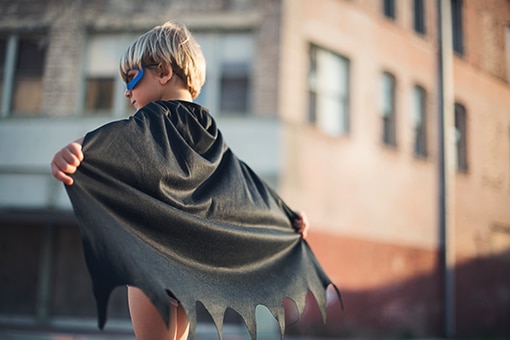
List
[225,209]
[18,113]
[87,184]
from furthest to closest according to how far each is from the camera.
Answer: [18,113] < [225,209] < [87,184]

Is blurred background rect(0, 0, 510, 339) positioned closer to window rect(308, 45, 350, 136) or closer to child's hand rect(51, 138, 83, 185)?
window rect(308, 45, 350, 136)

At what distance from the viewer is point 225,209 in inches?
90.2

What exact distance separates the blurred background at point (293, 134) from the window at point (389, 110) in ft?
0.14

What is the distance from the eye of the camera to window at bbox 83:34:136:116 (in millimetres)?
12570

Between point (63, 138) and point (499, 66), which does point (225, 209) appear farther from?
point (499, 66)

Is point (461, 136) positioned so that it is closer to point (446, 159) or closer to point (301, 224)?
point (446, 159)

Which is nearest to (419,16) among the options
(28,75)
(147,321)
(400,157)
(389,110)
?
(389,110)

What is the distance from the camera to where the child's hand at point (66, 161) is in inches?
72.8

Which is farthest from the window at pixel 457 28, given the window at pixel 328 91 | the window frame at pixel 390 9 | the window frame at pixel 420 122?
the window at pixel 328 91

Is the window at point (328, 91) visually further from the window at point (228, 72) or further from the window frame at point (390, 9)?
the window frame at point (390, 9)

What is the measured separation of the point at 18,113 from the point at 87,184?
461 inches

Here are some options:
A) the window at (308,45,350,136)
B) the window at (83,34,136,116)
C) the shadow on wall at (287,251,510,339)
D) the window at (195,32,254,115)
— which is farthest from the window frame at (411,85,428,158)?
the window at (83,34,136,116)

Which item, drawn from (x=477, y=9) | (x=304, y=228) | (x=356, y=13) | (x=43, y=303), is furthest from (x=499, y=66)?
(x=304, y=228)

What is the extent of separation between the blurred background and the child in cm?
882
